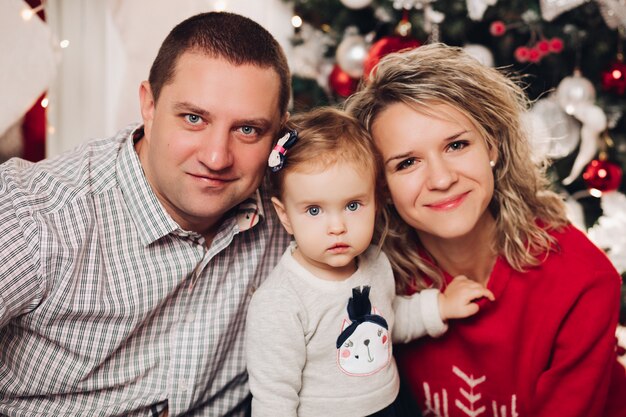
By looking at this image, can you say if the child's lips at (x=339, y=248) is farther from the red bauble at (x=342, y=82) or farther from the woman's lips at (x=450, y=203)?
the red bauble at (x=342, y=82)

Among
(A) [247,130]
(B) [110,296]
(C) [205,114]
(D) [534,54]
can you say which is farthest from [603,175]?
(B) [110,296]

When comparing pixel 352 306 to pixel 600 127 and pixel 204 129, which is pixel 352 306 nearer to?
pixel 204 129

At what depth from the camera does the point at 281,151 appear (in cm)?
144

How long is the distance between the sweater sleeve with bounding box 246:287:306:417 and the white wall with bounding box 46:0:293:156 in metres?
1.58

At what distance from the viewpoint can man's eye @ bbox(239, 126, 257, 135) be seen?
4.97 feet

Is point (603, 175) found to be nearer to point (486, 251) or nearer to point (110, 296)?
point (486, 251)

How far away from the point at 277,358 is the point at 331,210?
0.35 m

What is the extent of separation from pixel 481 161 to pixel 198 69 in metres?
0.74

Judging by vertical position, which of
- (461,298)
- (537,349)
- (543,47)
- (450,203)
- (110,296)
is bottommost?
(537,349)

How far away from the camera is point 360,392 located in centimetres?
147

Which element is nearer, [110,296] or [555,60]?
[110,296]

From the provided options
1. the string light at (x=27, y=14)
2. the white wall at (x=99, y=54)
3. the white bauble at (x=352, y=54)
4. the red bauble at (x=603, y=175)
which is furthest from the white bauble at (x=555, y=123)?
the string light at (x=27, y=14)

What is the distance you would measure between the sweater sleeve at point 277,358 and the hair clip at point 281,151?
304mm

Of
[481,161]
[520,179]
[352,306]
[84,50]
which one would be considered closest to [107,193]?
[352,306]
